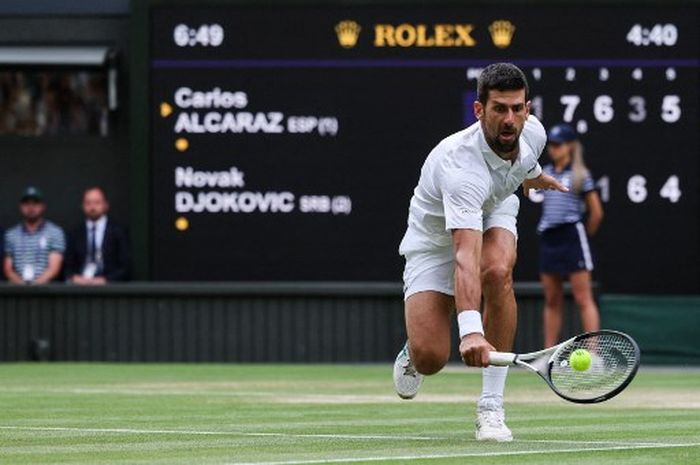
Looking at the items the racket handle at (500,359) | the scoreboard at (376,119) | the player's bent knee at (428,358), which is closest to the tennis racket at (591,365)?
the racket handle at (500,359)

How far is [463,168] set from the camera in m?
8.95

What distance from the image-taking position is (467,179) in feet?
29.1

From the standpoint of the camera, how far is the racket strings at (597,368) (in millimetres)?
8203

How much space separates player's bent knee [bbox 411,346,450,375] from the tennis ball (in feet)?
4.52

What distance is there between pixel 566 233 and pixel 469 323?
8672mm

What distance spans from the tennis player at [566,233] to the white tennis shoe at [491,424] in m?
7.64

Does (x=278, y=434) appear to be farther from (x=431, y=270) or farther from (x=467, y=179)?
(x=467, y=179)

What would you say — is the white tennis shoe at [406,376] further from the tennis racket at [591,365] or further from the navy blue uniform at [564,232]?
the navy blue uniform at [564,232]

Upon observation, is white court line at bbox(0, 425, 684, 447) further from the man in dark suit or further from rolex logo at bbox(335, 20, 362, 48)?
rolex logo at bbox(335, 20, 362, 48)

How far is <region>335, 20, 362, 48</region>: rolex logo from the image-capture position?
1819 centimetres

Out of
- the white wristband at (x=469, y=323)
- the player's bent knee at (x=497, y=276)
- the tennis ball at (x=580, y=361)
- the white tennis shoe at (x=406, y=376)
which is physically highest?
the player's bent knee at (x=497, y=276)

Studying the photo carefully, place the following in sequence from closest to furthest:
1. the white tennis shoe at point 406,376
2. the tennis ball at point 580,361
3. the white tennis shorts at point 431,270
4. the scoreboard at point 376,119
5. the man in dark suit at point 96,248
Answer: the tennis ball at point 580,361 → the white tennis shorts at point 431,270 → the white tennis shoe at point 406,376 → the scoreboard at point 376,119 → the man in dark suit at point 96,248

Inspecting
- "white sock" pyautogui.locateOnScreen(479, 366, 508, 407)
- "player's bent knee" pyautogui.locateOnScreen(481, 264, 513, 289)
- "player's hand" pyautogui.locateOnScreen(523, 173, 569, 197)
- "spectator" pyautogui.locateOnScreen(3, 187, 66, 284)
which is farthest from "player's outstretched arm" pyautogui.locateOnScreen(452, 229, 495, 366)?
"spectator" pyautogui.locateOnScreen(3, 187, 66, 284)

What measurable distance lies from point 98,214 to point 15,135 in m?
1.27
